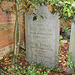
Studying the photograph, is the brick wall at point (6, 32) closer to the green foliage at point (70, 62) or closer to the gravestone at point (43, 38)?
the gravestone at point (43, 38)

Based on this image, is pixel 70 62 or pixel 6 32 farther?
pixel 6 32

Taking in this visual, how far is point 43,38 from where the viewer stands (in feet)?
9.02

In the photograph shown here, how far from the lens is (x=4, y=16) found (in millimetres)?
2826

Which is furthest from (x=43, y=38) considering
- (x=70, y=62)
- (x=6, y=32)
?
(x=6, y=32)

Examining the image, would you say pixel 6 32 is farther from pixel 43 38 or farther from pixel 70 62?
pixel 70 62

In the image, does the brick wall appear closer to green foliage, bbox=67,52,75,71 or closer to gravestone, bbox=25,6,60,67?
gravestone, bbox=25,6,60,67

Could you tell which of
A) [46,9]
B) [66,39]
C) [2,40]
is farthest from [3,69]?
[66,39]

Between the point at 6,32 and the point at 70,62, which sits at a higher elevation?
the point at 6,32

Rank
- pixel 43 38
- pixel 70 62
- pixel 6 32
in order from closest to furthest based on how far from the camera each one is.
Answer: pixel 70 62, pixel 43 38, pixel 6 32

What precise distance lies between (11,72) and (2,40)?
1.01m

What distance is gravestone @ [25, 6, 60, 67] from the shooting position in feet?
8.46

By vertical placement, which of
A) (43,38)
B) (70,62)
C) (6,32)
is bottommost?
(70,62)

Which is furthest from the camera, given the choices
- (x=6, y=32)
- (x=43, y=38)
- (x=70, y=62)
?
(x=6, y=32)

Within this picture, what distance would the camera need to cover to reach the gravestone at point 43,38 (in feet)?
8.46
